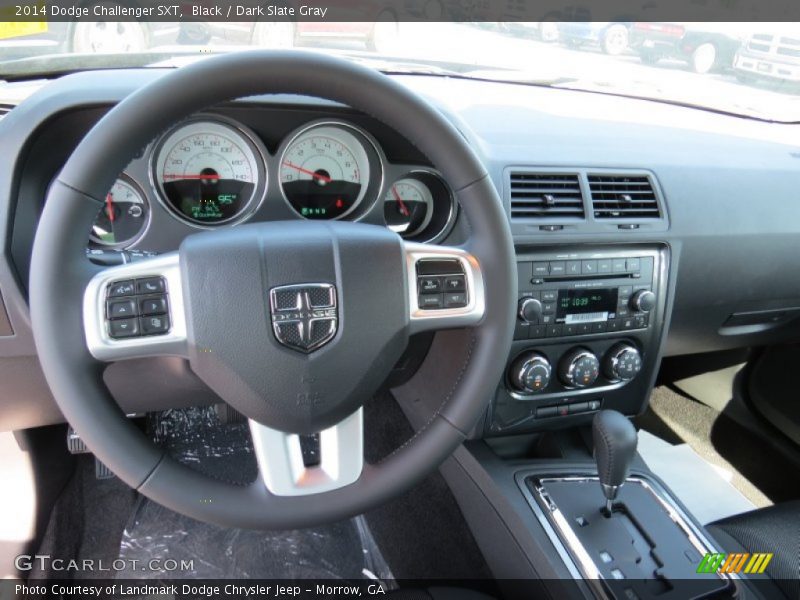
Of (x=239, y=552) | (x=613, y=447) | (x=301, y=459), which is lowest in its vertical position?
(x=239, y=552)

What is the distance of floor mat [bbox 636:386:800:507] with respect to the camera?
2.06 m

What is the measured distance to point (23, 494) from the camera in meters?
1.70

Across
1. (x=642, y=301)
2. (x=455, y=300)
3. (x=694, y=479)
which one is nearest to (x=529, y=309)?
(x=642, y=301)

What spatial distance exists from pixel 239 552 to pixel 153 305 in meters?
1.12

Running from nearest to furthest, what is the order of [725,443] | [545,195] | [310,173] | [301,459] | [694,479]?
[301,459] < [310,173] < [545,195] < [694,479] < [725,443]

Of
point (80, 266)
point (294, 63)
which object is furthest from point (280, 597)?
point (294, 63)

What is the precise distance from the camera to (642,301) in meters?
1.54

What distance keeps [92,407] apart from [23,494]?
1054 millimetres

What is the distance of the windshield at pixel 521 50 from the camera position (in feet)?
4.51

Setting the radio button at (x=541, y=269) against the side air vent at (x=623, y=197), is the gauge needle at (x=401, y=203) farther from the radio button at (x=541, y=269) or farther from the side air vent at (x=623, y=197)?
the side air vent at (x=623, y=197)

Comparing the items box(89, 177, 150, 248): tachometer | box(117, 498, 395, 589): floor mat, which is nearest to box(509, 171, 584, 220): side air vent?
box(89, 177, 150, 248): tachometer

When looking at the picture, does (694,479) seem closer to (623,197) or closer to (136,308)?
(623,197)

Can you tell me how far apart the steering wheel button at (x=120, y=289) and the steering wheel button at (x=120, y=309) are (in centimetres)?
1

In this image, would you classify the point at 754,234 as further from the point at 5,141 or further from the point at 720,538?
the point at 5,141
